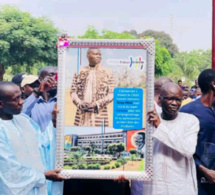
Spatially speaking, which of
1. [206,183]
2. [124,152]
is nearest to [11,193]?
[124,152]

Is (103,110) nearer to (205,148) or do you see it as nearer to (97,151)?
(97,151)

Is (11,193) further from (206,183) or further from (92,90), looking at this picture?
(206,183)

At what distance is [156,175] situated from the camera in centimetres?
399

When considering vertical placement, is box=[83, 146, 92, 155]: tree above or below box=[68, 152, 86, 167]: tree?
above

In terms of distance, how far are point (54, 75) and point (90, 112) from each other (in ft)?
4.69

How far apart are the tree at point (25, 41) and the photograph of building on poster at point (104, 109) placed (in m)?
26.9

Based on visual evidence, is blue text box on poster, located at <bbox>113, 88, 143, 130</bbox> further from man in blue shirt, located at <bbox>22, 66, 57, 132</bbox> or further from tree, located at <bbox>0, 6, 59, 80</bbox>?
tree, located at <bbox>0, 6, 59, 80</bbox>

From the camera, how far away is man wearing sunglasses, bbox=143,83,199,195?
3.88 meters

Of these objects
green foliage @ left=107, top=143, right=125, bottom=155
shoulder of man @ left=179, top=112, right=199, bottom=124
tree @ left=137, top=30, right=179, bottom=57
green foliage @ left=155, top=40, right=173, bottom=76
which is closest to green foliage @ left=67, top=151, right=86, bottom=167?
green foliage @ left=107, top=143, right=125, bottom=155

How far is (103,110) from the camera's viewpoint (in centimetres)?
387

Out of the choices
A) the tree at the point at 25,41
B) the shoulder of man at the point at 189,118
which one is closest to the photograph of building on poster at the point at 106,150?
the shoulder of man at the point at 189,118

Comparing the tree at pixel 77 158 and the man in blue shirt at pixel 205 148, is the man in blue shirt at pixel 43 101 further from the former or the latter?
the man in blue shirt at pixel 205 148

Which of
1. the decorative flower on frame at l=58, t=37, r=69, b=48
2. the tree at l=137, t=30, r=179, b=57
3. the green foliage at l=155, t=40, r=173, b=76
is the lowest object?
the decorative flower on frame at l=58, t=37, r=69, b=48

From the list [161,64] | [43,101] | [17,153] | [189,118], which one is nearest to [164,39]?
[161,64]
